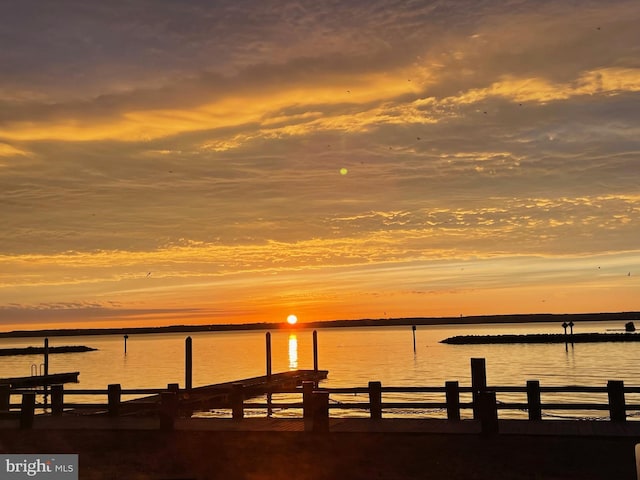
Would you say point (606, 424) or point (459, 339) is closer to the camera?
point (606, 424)

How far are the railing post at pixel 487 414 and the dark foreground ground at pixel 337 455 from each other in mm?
255

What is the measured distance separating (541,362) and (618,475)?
85606mm

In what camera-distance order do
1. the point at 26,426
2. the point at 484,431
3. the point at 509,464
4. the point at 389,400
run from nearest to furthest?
the point at 509,464 < the point at 484,431 < the point at 26,426 < the point at 389,400

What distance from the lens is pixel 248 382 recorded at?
159 feet

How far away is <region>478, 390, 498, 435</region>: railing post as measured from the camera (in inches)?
757

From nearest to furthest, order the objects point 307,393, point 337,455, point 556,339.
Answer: point 337,455 → point 307,393 → point 556,339

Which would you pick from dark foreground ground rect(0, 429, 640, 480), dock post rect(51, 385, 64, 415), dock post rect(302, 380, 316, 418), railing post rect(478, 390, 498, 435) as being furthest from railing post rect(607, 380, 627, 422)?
dock post rect(51, 385, 64, 415)

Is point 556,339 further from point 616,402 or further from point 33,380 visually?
A: point 616,402

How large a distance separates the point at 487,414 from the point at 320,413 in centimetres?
422

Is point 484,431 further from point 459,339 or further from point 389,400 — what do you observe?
point 459,339

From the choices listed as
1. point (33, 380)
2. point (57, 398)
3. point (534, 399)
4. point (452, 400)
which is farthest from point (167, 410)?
point (33, 380)

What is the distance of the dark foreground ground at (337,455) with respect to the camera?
15.7m

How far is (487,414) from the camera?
Answer: 758 inches

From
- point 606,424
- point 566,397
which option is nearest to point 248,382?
point 566,397
